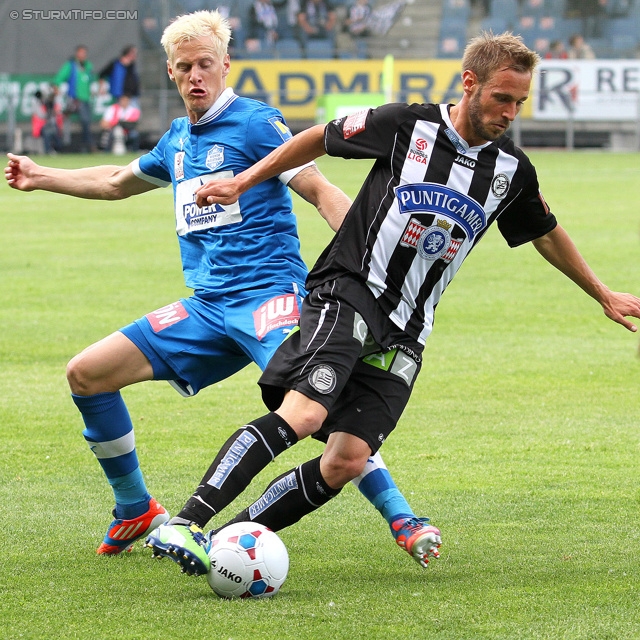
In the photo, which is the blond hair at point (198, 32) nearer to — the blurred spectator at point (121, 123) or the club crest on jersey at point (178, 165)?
the club crest on jersey at point (178, 165)

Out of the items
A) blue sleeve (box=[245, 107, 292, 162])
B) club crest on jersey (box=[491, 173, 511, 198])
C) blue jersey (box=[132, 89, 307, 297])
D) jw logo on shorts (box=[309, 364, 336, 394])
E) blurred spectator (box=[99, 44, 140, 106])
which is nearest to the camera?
jw logo on shorts (box=[309, 364, 336, 394])

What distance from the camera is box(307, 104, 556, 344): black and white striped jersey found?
13.7ft

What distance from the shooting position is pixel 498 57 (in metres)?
4.02

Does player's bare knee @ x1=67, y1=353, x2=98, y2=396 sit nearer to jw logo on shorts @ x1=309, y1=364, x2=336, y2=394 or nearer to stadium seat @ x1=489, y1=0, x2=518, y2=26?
jw logo on shorts @ x1=309, y1=364, x2=336, y2=394

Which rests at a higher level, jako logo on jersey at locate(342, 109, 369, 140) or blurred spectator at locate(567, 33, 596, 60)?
jako logo on jersey at locate(342, 109, 369, 140)

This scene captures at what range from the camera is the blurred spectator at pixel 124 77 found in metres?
28.8

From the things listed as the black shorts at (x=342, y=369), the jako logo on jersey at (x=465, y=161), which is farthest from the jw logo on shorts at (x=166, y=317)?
the jako logo on jersey at (x=465, y=161)

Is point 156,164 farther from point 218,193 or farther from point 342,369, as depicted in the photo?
point 342,369

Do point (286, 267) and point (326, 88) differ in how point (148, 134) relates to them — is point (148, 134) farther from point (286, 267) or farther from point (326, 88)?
point (286, 267)

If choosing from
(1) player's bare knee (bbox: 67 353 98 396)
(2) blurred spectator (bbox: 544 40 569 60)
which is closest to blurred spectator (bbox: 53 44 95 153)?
(2) blurred spectator (bbox: 544 40 569 60)

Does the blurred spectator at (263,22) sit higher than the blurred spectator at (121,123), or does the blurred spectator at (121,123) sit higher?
the blurred spectator at (263,22)

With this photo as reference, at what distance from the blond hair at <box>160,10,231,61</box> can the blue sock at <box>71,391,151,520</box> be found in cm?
145

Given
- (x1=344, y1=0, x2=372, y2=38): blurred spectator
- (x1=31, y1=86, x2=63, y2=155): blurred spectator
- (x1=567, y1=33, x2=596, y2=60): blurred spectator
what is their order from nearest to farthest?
(x1=31, y1=86, x2=63, y2=155): blurred spectator → (x1=567, y1=33, x2=596, y2=60): blurred spectator → (x1=344, y1=0, x2=372, y2=38): blurred spectator

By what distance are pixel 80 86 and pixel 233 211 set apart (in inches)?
985
